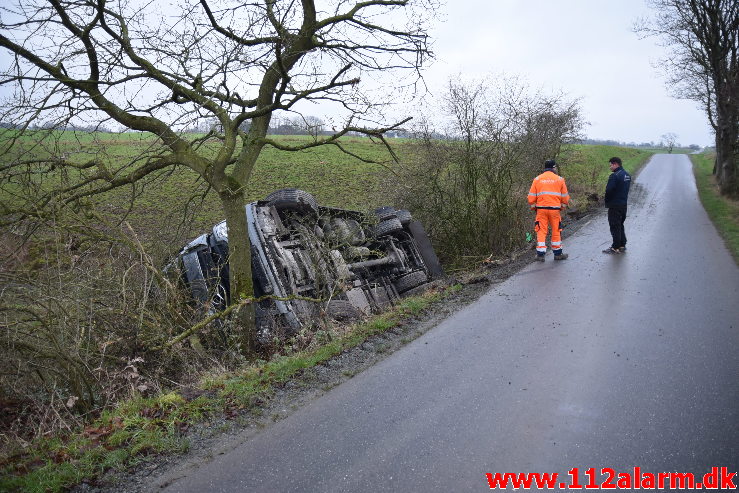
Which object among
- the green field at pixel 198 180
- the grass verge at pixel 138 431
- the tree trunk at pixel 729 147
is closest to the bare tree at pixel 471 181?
the green field at pixel 198 180

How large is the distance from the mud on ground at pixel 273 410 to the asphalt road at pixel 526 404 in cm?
13

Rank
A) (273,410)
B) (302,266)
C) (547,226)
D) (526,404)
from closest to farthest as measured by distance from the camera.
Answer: (526,404) → (273,410) → (302,266) → (547,226)

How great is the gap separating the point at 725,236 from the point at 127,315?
1261 cm

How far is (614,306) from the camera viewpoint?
6.76 metres

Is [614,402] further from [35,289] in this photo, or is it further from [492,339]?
[35,289]

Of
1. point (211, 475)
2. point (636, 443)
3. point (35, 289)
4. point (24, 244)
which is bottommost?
point (636, 443)

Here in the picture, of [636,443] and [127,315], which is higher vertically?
[127,315]

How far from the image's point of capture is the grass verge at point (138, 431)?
3573mm

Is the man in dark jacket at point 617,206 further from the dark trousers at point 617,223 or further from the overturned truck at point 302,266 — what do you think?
the overturned truck at point 302,266

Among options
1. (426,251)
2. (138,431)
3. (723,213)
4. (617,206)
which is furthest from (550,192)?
(723,213)

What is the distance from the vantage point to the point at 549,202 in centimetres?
960

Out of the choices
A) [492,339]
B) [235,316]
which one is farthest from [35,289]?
[492,339]

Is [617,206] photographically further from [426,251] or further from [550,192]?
[426,251]

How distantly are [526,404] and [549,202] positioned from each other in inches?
240
